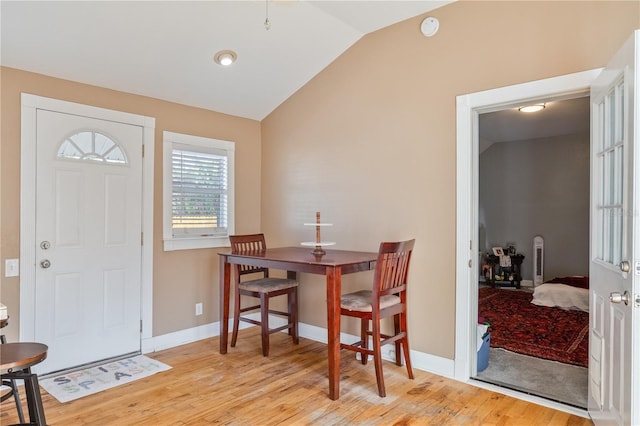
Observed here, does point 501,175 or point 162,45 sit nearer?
point 162,45

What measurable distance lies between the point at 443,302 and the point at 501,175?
15.8 ft

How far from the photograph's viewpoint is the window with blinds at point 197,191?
3.76 meters

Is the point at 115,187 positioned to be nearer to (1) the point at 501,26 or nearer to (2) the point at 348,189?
(2) the point at 348,189

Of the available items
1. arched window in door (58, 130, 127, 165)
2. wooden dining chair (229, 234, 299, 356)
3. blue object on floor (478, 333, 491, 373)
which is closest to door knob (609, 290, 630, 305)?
blue object on floor (478, 333, 491, 373)

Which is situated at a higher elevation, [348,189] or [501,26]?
[501,26]

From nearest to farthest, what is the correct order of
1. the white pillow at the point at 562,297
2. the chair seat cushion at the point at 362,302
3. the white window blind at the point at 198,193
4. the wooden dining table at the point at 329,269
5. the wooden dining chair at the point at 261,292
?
the wooden dining table at the point at 329,269 → the chair seat cushion at the point at 362,302 → the wooden dining chair at the point at 261,292 → the white window blind at the point at 198,193 → the white pillow at the point at 562,297

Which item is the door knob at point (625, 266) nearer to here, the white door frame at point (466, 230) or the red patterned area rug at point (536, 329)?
the white door frame at point (466, 230)

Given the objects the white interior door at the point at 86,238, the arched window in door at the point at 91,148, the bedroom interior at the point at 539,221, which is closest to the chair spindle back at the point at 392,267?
the bedroom interior at the point at 539,221

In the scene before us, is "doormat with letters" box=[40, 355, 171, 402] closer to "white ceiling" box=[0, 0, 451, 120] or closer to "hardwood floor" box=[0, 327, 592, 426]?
"hardwood floor" box=[0, 327, 592, 426]

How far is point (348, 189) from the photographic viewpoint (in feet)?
12.2

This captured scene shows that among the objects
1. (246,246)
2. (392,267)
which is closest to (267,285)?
(246,246)

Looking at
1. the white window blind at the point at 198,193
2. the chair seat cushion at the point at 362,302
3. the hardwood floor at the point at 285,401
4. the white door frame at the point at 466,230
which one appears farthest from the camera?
the white window blind at the point at 198,193

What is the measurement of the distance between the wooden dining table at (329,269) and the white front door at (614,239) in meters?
1.43

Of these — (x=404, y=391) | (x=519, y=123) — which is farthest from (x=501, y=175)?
(x=404, y=391)
